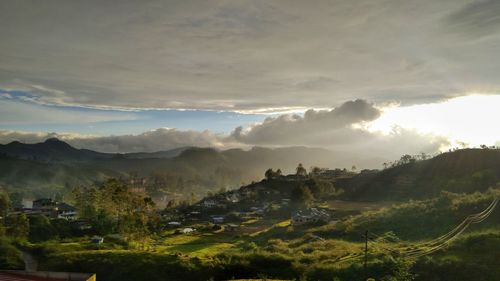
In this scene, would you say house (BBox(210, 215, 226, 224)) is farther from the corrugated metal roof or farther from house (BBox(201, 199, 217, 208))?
the corrugated metal roof

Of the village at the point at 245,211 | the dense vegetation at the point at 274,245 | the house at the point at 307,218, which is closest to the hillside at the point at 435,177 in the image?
the dense vegetation at the point at 274,245

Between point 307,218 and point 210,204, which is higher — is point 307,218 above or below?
above

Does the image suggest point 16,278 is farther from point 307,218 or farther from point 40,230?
point 307,218

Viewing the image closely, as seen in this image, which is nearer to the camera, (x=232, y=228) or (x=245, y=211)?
(x=232, y=228)

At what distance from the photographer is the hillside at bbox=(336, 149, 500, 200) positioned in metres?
93.0

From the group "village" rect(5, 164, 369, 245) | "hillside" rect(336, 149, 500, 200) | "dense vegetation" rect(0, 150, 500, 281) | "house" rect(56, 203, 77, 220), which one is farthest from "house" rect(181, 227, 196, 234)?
"hillside" rect(336, 149, 500, 200)

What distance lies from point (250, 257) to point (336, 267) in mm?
9341

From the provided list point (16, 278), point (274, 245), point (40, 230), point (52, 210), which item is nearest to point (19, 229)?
point (40, 230)

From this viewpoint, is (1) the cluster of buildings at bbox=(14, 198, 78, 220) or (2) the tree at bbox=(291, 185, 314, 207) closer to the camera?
(1) the cluster of buildings at bbox=(14, 198, 78, 220)

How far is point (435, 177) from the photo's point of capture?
108188 mm

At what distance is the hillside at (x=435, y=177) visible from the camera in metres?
93.0

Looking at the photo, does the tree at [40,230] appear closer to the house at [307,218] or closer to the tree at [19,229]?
the tree at [19,229]

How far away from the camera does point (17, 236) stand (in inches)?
2383

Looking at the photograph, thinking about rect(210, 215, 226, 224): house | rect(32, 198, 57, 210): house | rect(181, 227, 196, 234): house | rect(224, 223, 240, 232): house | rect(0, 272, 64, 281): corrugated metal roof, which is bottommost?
rect(210, 215, 226, 224): house
